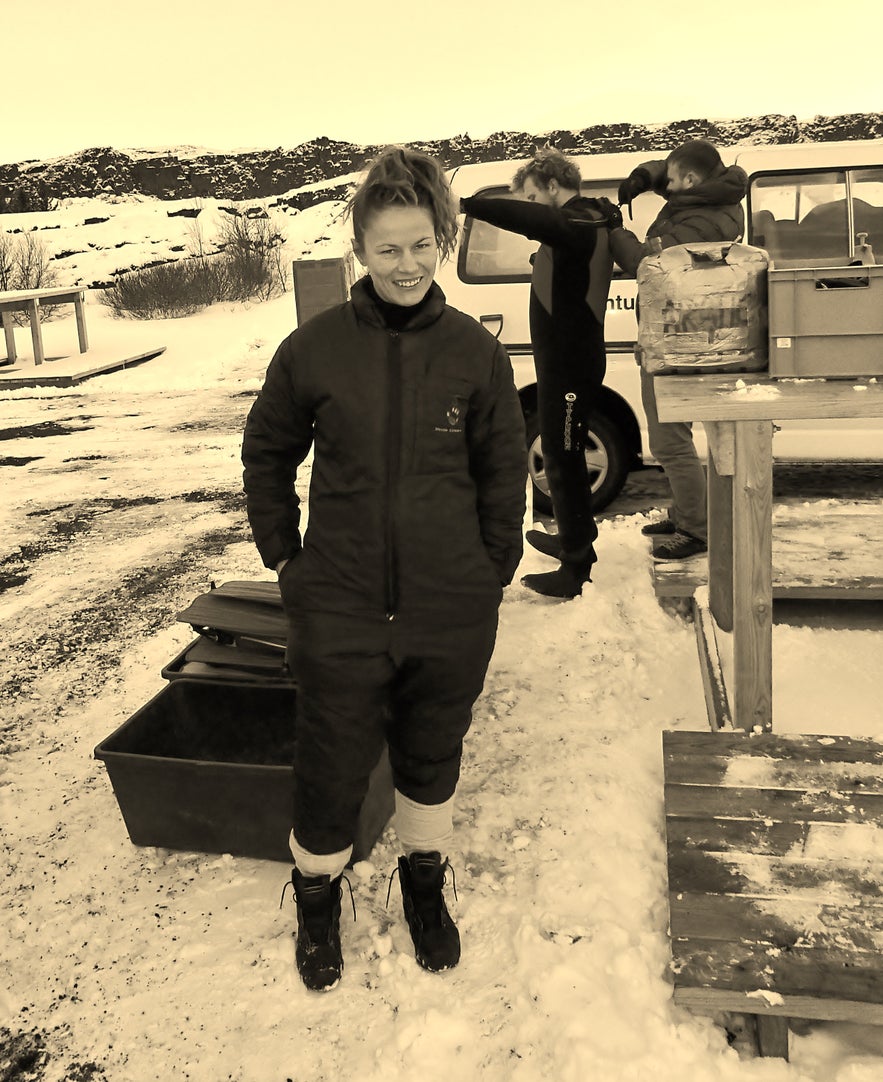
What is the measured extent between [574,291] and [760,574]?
1762 millimetres

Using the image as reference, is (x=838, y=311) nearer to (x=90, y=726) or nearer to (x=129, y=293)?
(x=90, y=726)

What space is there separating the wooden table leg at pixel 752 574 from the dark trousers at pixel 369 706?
0.99 m

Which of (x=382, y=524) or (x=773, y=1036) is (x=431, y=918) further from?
(x=382, y=524)

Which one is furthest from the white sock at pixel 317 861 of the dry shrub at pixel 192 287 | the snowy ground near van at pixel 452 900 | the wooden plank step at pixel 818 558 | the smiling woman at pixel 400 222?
the dry shrub at pixel 192 287

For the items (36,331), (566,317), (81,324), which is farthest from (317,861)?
(81,324)

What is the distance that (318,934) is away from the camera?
2465mm

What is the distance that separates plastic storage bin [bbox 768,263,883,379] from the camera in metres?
2.90

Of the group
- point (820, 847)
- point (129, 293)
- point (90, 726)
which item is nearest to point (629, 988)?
point (820, 847)

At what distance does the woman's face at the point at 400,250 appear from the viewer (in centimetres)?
216

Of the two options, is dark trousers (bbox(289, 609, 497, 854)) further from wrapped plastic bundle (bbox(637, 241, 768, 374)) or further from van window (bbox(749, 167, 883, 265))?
van window (bbox(749, 167, 883, 265))

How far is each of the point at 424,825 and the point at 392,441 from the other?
950mm

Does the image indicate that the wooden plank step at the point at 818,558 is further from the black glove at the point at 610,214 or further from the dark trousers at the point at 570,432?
the black glove at the point at 610,214

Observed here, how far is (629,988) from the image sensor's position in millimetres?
2332

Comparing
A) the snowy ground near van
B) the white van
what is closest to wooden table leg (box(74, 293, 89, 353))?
the white van
